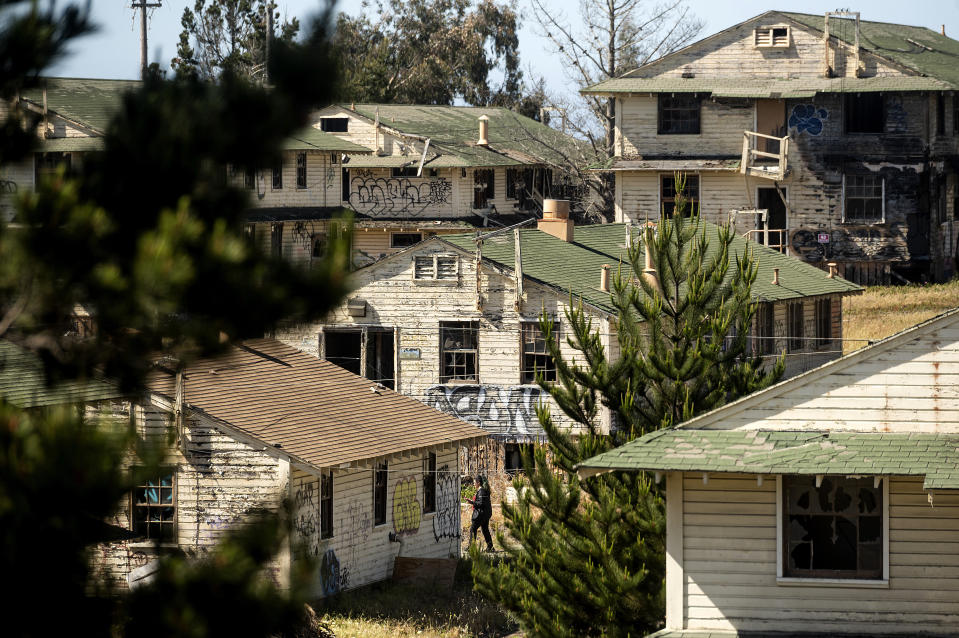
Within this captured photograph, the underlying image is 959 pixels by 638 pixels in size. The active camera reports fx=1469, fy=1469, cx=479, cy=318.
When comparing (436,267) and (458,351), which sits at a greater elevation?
(436,267)

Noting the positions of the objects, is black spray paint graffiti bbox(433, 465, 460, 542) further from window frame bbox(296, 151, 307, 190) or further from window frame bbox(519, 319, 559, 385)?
window frame bbox(296, 151, 307, 190)

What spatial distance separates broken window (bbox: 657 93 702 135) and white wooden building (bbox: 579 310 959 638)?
34.7m

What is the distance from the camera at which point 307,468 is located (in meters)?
25.7

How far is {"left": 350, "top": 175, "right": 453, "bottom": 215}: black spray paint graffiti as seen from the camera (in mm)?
58156

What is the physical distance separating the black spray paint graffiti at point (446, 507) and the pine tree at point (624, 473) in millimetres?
9319

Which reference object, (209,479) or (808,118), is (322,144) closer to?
(808,118)

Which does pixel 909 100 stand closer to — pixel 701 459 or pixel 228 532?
pixel 701 459

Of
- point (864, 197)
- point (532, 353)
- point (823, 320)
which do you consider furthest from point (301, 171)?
point (532, 353)

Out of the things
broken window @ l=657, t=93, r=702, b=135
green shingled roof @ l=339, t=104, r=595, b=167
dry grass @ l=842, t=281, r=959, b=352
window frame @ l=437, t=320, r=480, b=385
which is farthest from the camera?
green shingled roof @ l=339, t=104, r=595, b=167

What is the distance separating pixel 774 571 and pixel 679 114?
117 ft

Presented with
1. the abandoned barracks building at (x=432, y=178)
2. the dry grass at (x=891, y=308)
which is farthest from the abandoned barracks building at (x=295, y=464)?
the abandoned barracks building at (x=432, y=178)

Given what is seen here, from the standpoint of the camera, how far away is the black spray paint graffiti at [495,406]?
118ft

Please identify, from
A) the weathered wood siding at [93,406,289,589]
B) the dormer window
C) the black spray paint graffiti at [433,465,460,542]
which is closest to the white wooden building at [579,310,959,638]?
the weathered wood siding at [93,406,289,589]

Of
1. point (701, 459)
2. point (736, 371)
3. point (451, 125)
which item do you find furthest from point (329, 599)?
point (451, 125)
